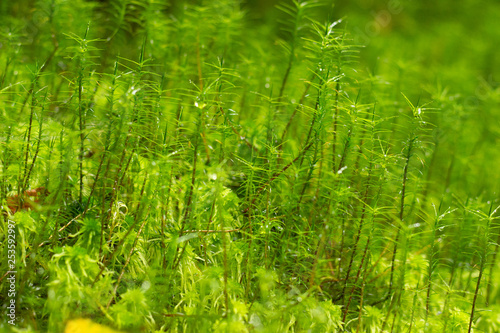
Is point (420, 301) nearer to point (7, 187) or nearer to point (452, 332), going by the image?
point (452, 332)

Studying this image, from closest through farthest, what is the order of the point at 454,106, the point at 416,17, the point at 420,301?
the point at 420,301 < the point at 454,106 < the point at 416,17

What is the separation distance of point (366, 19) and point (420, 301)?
393cm

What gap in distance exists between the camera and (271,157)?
56.8 inches

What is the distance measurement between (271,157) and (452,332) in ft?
2.91

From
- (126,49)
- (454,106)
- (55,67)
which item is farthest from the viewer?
(126,49)

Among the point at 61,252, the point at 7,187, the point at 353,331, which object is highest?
the point at 7,187

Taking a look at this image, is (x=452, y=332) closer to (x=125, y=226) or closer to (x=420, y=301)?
(x=420, y=301)

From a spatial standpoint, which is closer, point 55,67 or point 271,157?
point 271,157

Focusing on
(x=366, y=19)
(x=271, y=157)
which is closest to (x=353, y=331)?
(x=271, y=157)

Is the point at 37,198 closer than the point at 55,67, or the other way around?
the point at 37,198

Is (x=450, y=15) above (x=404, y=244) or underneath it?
above

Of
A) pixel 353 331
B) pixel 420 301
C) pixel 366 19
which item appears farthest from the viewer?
pixel 366 19

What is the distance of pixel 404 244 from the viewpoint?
1346 millimetres

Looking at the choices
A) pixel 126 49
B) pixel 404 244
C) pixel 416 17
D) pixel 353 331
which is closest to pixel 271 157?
pixel 404 244
